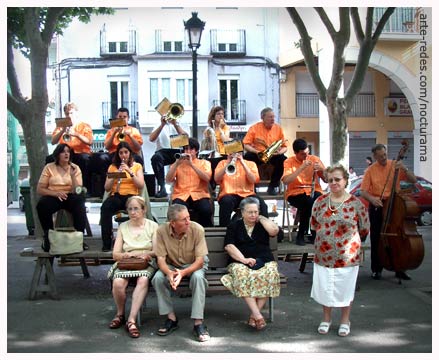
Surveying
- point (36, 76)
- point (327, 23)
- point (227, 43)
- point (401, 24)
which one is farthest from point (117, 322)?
point (227, 43)

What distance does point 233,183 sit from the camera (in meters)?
6.04

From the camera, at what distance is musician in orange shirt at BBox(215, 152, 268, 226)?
19.5 ft

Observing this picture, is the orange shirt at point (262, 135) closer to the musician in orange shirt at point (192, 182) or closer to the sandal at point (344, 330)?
the musician in orange shirt at point (192, 182)

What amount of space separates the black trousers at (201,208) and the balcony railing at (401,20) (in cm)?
256

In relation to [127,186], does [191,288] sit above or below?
below

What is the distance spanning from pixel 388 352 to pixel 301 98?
45.3 ft

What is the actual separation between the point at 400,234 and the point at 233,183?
179 centimetres

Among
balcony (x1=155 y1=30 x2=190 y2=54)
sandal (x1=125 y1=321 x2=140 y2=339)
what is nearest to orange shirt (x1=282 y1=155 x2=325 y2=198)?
sandal (x1=125 y1=321 x2=140 y2=339)

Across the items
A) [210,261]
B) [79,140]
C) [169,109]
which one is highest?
[169,109]

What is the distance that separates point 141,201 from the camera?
5141mm

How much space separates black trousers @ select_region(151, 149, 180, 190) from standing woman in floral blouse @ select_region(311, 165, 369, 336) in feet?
8.26

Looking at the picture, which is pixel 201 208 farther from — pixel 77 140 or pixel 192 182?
pixel 77 140

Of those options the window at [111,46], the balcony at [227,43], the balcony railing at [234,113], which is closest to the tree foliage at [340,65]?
the balcony at [227,43]

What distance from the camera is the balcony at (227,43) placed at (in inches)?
517
